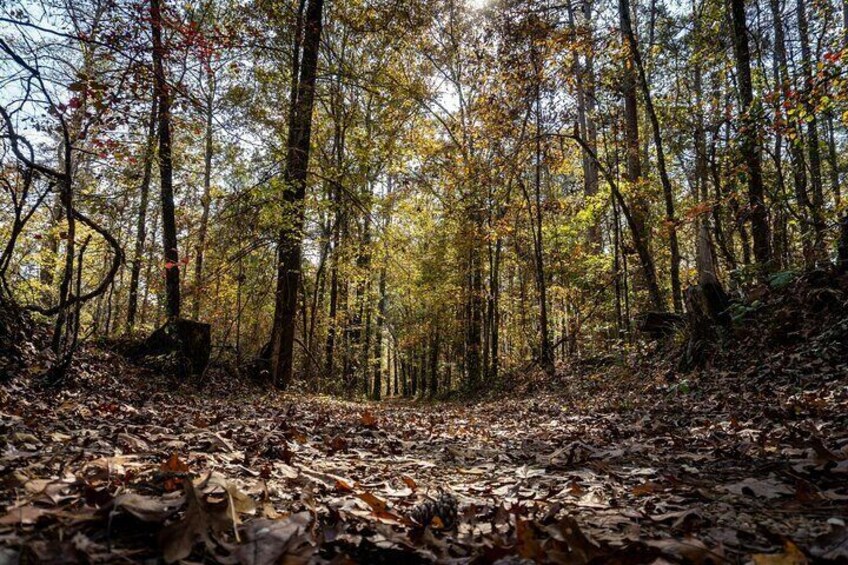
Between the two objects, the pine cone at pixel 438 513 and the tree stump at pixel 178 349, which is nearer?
the pine cone at pixel 438 513

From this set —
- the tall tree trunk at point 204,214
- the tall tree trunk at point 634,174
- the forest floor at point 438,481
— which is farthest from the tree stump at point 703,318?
the tall tree trunk at point 204,214

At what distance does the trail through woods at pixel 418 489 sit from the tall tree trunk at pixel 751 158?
4.12 metres

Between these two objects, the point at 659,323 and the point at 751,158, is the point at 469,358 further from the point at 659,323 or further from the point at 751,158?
the point at 751,158

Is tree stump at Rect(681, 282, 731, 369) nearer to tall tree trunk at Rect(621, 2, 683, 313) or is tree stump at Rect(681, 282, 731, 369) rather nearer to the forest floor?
the forest floor

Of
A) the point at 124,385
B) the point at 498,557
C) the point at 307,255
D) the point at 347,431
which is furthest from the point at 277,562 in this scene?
the point at 307,255

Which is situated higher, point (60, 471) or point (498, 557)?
point (60, 471)

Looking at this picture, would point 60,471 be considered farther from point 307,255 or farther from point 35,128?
point 307,255

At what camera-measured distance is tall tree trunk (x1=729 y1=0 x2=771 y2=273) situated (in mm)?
7463

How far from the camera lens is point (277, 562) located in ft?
4.44

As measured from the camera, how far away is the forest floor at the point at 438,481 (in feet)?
4.77

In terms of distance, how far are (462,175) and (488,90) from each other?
258 cm

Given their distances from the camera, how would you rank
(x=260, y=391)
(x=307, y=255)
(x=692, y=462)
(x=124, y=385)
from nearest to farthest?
1. (x=692, y=462)
2. (x=124, y=385)
3. (x=260, y=391)
4. (x=307, y=255)

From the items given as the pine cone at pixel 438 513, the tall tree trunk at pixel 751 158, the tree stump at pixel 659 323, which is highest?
the tall tree trunk at pixel 751 158

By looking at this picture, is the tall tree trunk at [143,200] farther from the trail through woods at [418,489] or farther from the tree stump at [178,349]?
the trail through woods at [418,489]
